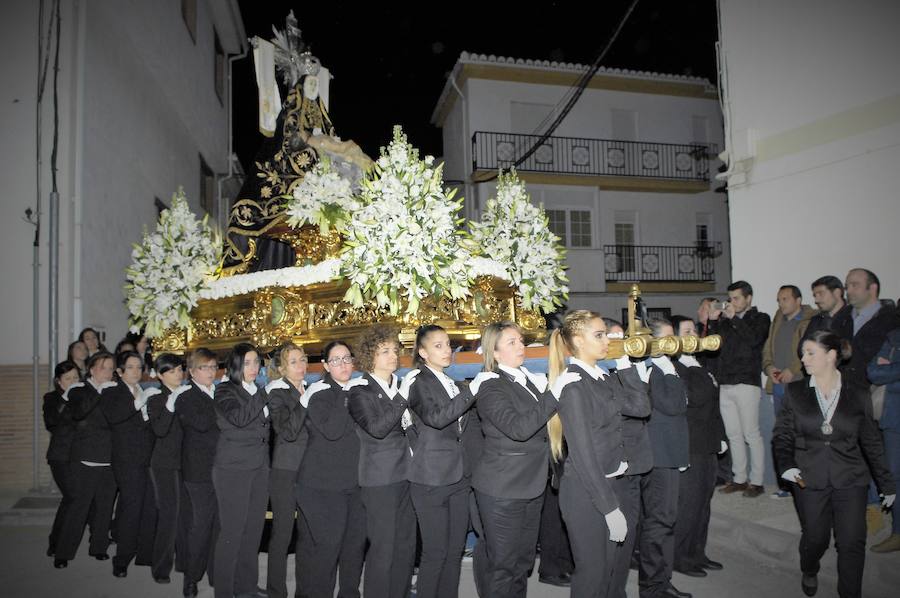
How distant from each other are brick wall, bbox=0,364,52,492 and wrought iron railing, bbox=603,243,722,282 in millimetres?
15812

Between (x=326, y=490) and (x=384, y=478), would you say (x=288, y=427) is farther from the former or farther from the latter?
(x=384, y=478)

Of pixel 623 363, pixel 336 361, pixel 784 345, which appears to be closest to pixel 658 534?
pixel 623 363

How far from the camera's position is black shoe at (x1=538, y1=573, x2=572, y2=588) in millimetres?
5062

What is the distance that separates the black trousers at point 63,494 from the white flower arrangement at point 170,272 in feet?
4.90

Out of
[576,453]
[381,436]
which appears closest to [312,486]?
[381,436]

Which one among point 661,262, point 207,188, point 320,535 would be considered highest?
point 207,188

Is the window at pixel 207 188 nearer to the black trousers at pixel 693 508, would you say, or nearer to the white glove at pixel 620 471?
the black trousers at pixel 693 508

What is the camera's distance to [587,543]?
141 inches

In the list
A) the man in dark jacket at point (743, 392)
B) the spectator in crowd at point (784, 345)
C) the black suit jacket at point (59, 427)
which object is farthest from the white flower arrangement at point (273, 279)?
the spectator in crowd at point (784, 345)

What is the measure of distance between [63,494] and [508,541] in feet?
14.0

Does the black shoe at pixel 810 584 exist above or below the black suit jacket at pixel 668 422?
below

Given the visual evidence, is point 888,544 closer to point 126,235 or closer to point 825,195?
point 825,195

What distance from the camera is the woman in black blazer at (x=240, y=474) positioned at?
461 centimetres

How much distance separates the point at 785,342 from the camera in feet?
22.9
